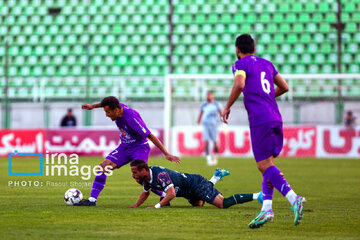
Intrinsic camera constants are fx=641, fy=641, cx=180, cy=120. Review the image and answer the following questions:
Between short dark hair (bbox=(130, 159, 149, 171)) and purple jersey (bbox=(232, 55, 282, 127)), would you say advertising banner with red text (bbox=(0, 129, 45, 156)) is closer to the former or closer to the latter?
short dark hair (bbox=(130, 159, 149, 171))

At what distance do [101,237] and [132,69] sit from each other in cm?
2396

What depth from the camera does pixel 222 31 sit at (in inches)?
1192

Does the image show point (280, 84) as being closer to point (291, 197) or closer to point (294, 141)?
point (291, 197)

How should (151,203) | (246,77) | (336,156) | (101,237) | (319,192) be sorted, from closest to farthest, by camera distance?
1. (101,237)
2. (246,77)
3. (151,203)
4. (319,192)
5. (336,156)

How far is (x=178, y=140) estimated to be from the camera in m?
23.7

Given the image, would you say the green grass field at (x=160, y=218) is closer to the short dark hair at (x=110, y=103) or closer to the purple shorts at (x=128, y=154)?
the purple shorts at (x=128, y=154)

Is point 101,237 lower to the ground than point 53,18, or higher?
lower

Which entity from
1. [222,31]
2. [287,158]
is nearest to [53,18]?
[222,31]

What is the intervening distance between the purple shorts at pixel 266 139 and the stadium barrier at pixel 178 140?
655 inches

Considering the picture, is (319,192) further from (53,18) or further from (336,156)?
(53,18)

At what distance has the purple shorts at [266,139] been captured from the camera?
6270 mm

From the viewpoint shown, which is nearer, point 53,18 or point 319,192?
point 319,192

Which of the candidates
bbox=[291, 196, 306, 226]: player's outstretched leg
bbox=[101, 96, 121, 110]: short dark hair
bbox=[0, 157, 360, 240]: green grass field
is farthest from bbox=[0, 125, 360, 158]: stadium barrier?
bbox=[291, 196, 306, 226]: player's outstretched leg

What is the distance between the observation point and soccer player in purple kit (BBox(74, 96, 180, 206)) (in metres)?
8.23
